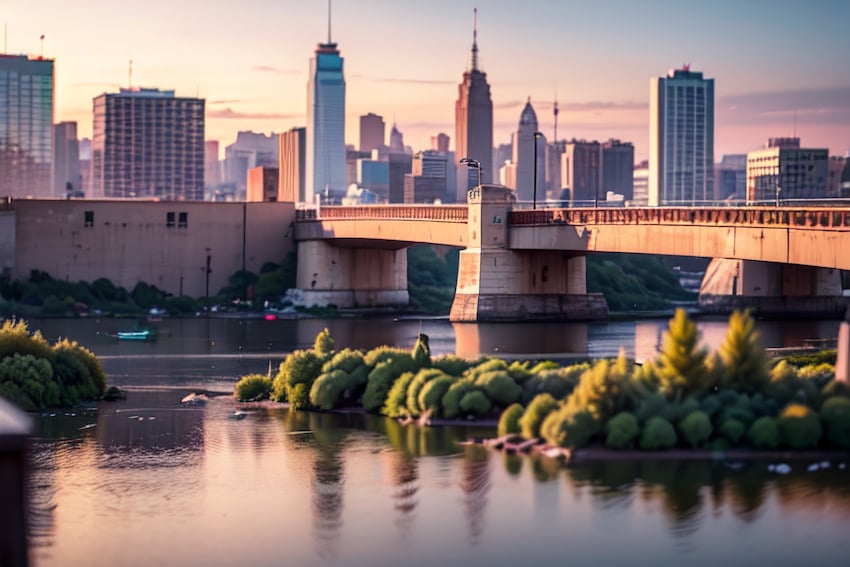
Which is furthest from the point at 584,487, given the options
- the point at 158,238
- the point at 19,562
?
the point at 158,238

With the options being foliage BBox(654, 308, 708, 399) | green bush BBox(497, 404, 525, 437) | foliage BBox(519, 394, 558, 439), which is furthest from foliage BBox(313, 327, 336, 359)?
foliage BBox(654, 308, 708, 399)

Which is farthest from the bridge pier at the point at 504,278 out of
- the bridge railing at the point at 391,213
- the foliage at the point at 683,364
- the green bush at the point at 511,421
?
the foliage at the point at 683,364

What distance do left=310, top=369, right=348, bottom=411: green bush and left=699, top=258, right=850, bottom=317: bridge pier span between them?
118 ft

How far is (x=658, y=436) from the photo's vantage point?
1533 inches

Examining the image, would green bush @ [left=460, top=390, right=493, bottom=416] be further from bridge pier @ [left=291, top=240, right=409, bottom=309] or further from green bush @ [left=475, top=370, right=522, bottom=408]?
bridge pier @ [left=291, top=240, right=409, bottom=309]

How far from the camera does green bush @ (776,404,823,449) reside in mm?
38594

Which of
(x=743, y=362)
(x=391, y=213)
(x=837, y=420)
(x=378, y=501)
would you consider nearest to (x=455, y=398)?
(x=743, y=362)

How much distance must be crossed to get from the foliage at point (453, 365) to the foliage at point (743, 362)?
10.8 m

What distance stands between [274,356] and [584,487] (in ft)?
123

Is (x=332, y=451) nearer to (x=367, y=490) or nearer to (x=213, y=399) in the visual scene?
(x=367, y=490)

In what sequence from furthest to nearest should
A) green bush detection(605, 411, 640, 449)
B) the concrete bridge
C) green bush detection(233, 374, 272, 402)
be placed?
the concrete bridge, green bush detection(233, 374, 272, 402), green bush detection(605, 411, 640, 449)

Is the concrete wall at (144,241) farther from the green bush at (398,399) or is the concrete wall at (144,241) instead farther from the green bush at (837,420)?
the green bush at (837,420)

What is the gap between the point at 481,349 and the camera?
72.6 metres

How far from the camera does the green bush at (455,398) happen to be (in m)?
45.9
